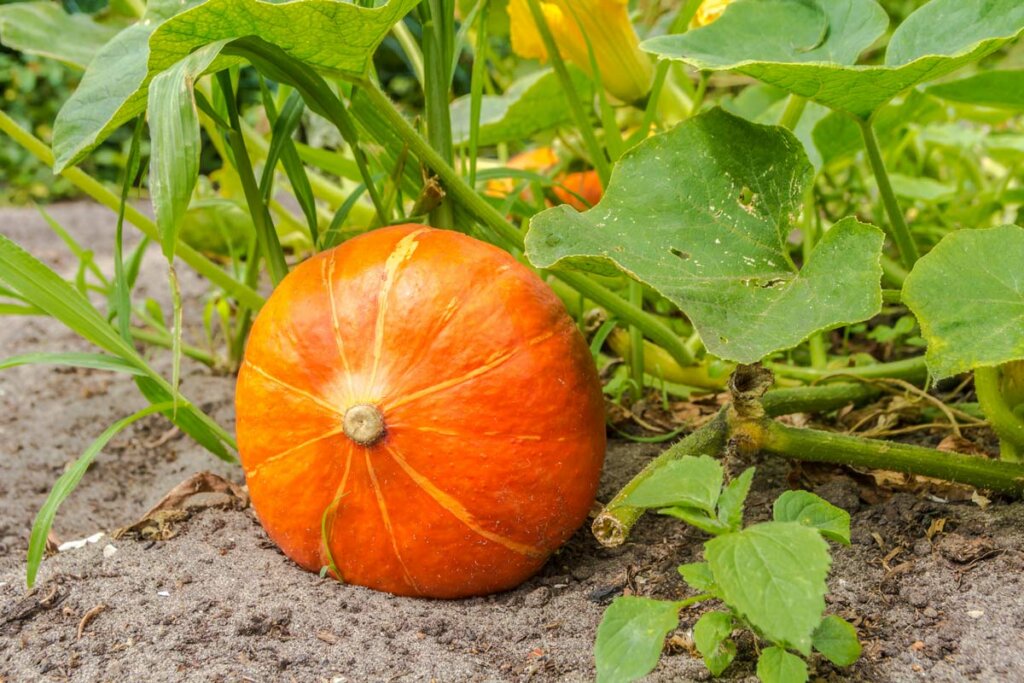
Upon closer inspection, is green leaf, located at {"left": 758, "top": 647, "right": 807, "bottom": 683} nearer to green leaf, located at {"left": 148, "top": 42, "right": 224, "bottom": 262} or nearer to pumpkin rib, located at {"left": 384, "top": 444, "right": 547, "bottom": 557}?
pumpkin rib, located at {"left": 384, "top": 444, "right": 547, "bottom": 557}

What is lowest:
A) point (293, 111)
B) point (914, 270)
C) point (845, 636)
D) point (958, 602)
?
point (958, 602)

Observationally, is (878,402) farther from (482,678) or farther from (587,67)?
(482,678)

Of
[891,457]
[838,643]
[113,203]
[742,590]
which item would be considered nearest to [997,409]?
[891,457]

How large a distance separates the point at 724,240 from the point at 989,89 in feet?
2.08

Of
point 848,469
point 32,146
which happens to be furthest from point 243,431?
point 848,469

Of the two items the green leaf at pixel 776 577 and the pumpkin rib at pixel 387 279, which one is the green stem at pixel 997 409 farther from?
the pumpkin rib at pixel 387 279

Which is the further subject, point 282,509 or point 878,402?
point 878,402

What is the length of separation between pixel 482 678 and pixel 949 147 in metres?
1.70

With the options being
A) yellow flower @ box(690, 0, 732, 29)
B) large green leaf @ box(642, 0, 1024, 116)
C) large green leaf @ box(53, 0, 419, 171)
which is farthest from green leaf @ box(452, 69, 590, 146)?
large green leaf @ box(53, 0, 419, 171)

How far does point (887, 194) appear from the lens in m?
1.17

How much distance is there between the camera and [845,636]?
32.4 inches

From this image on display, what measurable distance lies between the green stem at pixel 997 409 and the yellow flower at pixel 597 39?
0.69 m

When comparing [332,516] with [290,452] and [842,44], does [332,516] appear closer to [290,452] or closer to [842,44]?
[290,452]

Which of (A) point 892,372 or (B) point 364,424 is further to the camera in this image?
(A) point 892,372
